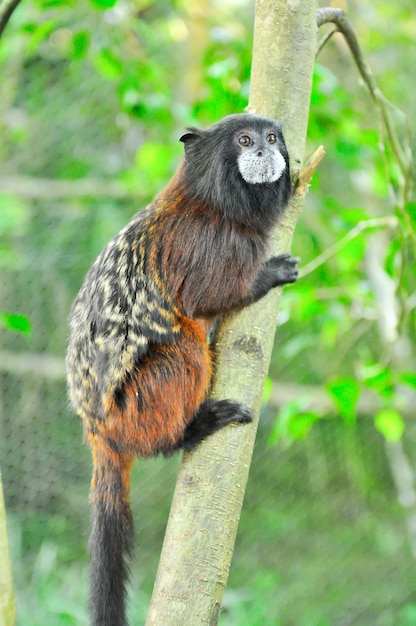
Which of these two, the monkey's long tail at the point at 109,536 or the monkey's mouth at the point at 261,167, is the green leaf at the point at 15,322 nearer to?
the monkey's long tail at the point at 109,536

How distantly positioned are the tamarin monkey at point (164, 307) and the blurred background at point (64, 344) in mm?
1284

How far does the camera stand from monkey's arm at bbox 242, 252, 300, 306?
2.24 metres

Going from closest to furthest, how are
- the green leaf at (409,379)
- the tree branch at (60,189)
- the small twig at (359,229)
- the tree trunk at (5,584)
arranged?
the tree trunk at (5,584) < the green leaf at (409,379) < the small twig at (359,229) < the tree branch at (60,189)

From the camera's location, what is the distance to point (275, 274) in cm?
231

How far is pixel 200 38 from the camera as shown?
5.17 meters

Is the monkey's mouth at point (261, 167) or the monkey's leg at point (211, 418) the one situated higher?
the monkey's mouth at point (261, 167)

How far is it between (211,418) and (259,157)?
2.89ft

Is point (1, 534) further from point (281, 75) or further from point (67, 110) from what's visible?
point (67, 110)

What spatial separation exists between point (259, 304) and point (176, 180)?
64cm

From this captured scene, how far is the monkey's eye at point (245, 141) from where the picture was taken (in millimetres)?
2375

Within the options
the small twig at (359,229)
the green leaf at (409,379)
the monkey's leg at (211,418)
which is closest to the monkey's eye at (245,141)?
the small twig at (359,229)

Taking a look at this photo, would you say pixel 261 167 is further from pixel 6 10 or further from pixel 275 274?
pixel 6 10

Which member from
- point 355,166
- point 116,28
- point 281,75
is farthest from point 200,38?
point 281,75

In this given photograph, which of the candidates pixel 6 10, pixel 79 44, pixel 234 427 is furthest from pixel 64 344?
pixel 234 427
